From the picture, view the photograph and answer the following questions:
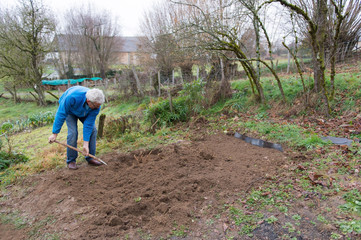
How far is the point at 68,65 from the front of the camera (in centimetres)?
3025

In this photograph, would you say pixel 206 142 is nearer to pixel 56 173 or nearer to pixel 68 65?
pixel 56 173

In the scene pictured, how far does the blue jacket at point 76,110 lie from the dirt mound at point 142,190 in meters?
0.84

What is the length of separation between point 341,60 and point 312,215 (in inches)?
422

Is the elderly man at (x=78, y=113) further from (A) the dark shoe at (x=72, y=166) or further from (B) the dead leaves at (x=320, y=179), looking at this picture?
(B) the dead leaves at (x=320, y=179)

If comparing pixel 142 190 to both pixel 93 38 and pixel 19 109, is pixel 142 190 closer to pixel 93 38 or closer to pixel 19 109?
pixel 19 109

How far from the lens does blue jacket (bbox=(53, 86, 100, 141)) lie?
4164mm

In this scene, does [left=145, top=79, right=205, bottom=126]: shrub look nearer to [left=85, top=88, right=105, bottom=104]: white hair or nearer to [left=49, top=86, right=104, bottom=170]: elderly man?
[left=49, top=86, right=104, bottom=170]: elderly man

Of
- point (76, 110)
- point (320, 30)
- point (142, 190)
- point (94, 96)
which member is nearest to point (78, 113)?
point (76, 110)

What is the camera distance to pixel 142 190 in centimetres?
349

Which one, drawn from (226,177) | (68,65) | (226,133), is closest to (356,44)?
(226,133)

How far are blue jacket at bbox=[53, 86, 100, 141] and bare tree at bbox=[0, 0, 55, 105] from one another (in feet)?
59.2

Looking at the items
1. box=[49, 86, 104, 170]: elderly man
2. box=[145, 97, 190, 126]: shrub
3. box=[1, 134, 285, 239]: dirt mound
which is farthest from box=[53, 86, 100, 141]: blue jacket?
box=[145, 97, 190, 126]: shrub

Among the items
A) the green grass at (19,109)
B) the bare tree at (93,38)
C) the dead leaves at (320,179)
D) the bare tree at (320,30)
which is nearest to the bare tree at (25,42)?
the green grass at (19,109)

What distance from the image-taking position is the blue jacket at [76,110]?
164 inches
